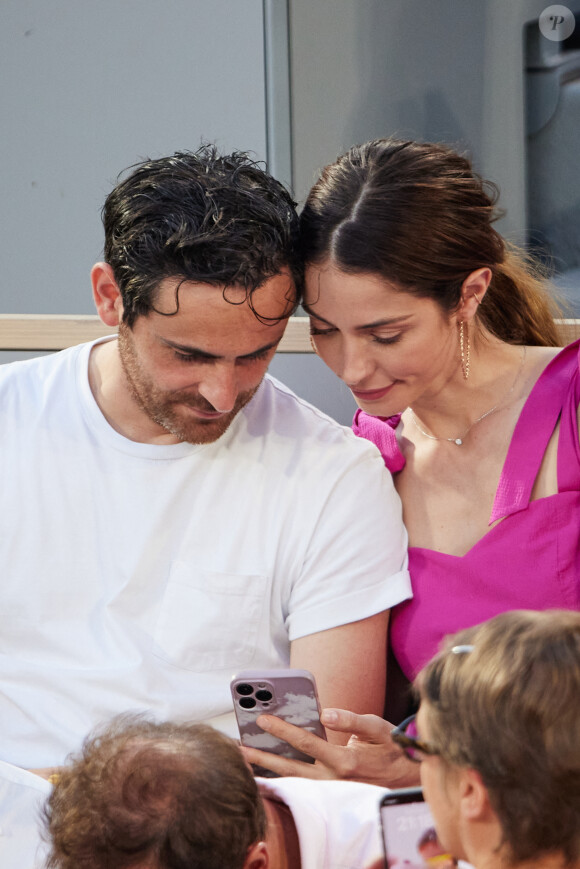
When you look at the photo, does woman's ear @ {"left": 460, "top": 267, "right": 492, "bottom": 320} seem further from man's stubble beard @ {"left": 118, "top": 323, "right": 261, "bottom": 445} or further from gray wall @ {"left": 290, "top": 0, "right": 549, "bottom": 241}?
gray wall @ {"left": 290, "top": 0, "right": 549, "bottom": 241}

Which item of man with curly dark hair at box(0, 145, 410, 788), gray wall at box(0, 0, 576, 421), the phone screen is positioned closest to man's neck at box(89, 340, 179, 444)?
man with curly dark hair at box(0, 145, 410, 788)

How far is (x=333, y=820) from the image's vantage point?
128 cm

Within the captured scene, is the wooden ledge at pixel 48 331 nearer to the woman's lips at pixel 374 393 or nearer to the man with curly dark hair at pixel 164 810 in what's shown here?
the woman's lips at pixel 374 393

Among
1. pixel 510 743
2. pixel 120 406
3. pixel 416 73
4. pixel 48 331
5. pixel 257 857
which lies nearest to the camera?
pixel 510 743

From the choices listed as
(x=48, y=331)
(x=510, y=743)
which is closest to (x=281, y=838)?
(x=510, y=743)

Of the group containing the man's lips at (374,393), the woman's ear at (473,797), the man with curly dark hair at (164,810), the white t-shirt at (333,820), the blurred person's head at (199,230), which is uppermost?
the blurred person's head at (199,230)

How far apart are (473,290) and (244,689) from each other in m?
0.76

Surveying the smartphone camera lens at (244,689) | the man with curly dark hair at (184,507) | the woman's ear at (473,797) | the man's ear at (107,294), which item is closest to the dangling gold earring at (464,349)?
the man with curly dark hair at (184,507)

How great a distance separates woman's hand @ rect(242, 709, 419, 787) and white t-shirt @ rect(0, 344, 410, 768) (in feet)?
0.55

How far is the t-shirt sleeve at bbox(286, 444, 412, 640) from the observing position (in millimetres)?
1607

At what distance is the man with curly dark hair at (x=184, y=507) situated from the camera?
154cm

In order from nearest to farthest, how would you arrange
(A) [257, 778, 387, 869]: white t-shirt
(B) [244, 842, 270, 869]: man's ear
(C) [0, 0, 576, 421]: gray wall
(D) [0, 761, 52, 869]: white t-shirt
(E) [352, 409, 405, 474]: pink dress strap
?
(B) [244, 842, 270, 869]: man's ear
(A) [257, 778, 387, 869]: white t-shirt
(D) [0, 761, 52, 869]: white t-shirt
(E) [352, 409, 405, 474]: pink dress strap
(C) [0, 0, 576, 421]: gray wall

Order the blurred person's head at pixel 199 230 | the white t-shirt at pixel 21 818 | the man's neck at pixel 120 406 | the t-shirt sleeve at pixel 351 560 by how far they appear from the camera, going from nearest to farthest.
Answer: the white t-shirt at pixel 21 818 < the blurred person's head at pixel 199 230 < the t-shirt sleeve at pixel 351 560 < the man's neck at pixel 120 406

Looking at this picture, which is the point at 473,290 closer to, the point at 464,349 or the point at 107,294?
the point at 464,349
